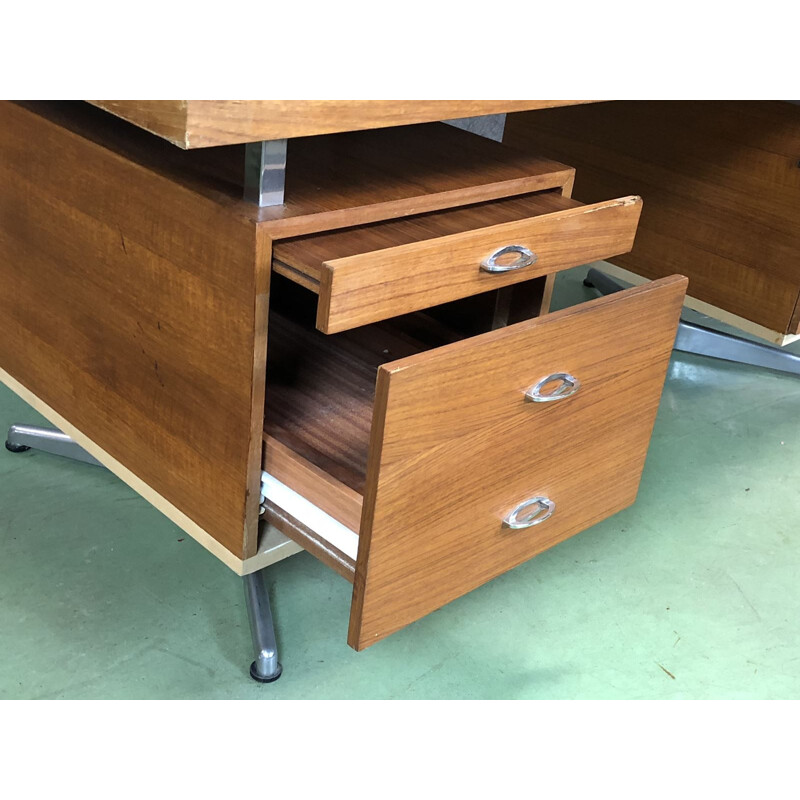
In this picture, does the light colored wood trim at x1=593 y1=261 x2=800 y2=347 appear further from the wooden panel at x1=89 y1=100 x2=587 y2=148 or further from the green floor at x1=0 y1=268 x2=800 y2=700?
the wooden panel at x1=89 y1=100 x2=587 y2=148

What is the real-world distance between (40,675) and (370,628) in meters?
0.41

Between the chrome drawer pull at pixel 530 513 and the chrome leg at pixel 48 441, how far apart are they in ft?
2.17

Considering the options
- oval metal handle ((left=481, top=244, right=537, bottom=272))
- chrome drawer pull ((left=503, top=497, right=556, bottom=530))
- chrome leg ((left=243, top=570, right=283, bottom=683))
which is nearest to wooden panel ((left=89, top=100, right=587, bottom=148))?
oval metal handle ((left=481, top=244, right=537, bottom=272))

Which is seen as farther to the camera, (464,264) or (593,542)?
(593,542)

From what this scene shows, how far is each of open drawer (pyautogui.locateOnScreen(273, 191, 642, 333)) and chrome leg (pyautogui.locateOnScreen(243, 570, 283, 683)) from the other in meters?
0.44

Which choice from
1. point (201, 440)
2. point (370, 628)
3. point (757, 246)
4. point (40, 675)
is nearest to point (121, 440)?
point (201, 440)

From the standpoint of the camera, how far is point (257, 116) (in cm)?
72

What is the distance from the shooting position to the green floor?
1.08m

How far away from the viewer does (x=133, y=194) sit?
0.89 meters

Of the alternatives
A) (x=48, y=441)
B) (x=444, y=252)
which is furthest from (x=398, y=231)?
(x=48, y=441)

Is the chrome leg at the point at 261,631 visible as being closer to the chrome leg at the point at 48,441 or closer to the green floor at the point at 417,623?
the green floor at the point at 417,623

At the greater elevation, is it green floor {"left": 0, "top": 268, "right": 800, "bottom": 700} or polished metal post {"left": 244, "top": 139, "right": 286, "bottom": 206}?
polished metal post {"left": 244, "top": 139, "right": 286, "bottom": 206}

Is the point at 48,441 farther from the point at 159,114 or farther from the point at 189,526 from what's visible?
the point at 159,114
